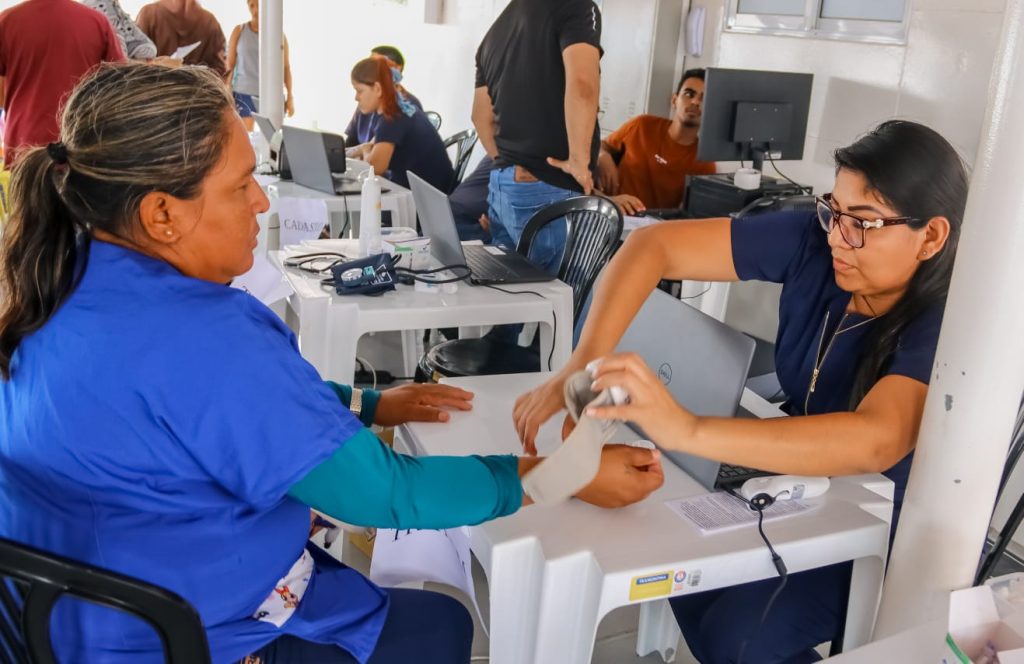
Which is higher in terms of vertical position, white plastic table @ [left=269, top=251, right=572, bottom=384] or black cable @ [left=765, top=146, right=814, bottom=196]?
black cable @ [left=765, top=146, right=814, bottom=196]

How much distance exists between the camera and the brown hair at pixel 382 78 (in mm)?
4449

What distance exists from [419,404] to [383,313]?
0.73 meters

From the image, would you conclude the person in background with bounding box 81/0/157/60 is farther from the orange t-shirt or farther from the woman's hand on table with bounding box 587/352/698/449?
the woman's hand on table with bounding box 587/352/698/449

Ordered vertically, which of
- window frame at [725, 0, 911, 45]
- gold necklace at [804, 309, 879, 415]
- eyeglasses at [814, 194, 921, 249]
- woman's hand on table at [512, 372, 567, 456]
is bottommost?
woman's hand on table at [512, 372, 567, 456]

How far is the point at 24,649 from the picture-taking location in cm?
95

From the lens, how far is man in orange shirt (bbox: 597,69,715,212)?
13.5ft

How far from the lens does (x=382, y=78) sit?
447 cm

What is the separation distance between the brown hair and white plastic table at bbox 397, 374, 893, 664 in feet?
11.4

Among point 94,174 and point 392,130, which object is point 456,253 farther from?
point 392,130

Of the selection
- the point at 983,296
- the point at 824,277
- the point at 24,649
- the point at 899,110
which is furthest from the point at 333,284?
the point at 899,110

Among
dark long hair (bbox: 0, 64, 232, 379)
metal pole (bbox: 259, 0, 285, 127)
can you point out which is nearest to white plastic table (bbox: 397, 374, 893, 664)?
dark long hair (bbox: 0, 64, 232, 379)

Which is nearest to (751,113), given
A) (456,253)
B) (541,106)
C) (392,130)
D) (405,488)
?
(541,106)

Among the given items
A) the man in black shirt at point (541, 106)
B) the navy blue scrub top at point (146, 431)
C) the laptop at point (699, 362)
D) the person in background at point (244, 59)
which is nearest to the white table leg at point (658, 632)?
the laptop at point (699, 362)

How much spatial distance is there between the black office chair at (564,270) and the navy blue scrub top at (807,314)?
3.15 ft
